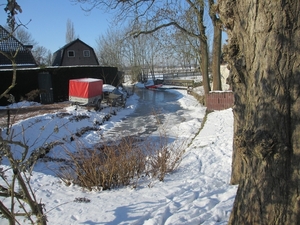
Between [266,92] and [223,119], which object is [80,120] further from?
[266,92]

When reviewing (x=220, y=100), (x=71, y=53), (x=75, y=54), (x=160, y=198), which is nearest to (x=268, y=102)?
(x=160, y=198)

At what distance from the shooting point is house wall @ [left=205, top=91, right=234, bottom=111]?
1585 centimetres

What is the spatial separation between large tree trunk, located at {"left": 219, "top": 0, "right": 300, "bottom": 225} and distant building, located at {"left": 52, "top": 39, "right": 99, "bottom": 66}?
3717 cm

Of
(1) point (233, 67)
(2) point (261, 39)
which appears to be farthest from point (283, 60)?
(1) point (233, 67)

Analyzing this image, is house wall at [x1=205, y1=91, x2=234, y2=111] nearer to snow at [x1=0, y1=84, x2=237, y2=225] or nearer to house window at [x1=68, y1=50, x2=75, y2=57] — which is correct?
snow at [x1=0, y1=84, x2=237, y2=225]

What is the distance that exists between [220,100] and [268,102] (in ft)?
47.4

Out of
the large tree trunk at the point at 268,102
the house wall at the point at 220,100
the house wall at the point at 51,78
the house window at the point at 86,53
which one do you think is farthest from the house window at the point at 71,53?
the large tree trunk at the point at 268,102

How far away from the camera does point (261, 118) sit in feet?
6.82

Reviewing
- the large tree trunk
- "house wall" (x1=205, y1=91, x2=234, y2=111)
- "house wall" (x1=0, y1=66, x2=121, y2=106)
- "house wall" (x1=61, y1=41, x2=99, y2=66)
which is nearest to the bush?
the large tree trunk

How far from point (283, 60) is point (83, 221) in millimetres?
3007

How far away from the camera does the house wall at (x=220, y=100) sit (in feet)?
52.0

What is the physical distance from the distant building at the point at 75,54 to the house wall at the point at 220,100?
84.2ft

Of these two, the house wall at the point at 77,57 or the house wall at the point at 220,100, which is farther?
the house wall at the point at 77,57

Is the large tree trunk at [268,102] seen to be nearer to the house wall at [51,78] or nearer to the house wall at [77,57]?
the house wall at [51,78]
